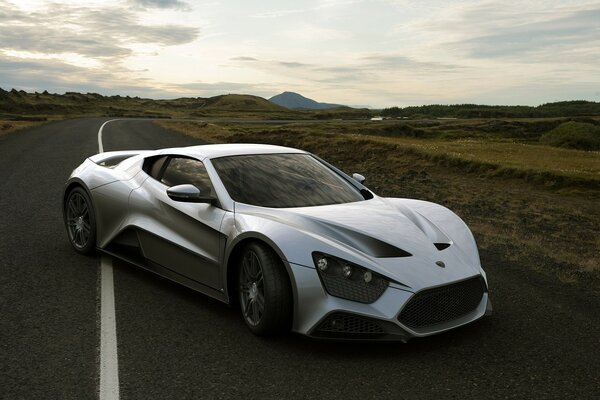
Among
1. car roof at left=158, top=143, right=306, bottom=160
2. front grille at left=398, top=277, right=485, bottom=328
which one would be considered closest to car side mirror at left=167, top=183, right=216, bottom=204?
car roof at left=158, top=143, right=306, bottom=160

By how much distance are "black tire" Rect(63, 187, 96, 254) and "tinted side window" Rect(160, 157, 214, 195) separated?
3.88 ft

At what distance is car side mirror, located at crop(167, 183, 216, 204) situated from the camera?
185 inches

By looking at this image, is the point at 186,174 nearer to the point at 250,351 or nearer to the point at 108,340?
the point at 108,340

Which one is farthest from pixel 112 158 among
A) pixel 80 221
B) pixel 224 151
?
pixel 224 151

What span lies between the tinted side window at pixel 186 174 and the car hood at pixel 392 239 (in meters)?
0.72

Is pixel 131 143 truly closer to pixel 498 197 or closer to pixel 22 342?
pixel 498 197

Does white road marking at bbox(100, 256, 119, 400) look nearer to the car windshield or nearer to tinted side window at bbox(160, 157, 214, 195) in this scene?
tinted side window at bbox(160, 157, 214, 195)

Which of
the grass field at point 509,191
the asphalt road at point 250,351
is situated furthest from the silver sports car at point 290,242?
the grass field at point 509,191

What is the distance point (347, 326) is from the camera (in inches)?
153

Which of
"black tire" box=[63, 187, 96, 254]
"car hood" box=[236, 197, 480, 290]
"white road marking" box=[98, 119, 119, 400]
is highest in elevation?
"car hood" box=[236, 197, 480, 290]

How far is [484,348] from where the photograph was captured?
4.11 meters

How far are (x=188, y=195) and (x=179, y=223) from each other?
0.42m

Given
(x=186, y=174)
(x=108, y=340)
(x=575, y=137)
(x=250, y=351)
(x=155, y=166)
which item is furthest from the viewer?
(x=575, y=137)

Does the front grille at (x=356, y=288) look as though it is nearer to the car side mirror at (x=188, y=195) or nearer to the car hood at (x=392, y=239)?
the car hood at (x=392, y=239)
